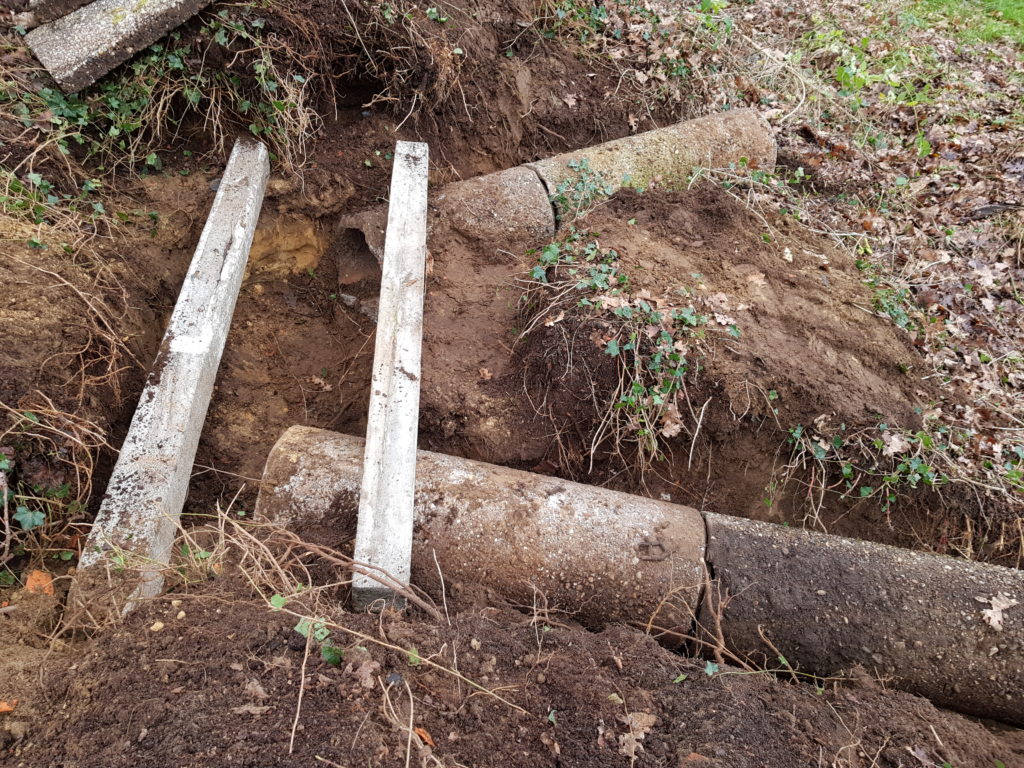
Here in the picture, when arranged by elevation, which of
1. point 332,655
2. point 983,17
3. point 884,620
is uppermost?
point 983,17

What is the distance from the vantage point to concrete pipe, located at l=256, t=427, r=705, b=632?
2.33m

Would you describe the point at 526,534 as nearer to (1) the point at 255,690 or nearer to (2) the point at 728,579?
(2) the point at 728,579

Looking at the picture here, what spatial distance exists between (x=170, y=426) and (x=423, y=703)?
1.70 meters

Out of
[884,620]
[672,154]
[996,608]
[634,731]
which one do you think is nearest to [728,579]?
[884,620]

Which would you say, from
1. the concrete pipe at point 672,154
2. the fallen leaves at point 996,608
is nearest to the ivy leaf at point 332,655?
the fallen leaves at point 996,608

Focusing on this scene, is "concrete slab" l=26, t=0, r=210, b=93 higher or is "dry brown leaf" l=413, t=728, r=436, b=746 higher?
"concrete slab" l=26, t=0, r=210, b=93

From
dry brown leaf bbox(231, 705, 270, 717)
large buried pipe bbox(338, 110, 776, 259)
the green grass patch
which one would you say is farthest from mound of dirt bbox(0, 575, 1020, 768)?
the green grass patch

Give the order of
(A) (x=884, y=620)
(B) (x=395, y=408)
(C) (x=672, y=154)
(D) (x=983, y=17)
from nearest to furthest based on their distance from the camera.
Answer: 1. (A) (x=884, y=620)
2. (B) (x=395, y=408)
3. (C) (x=672, y=154)
4. (D) (x=983, y=17)

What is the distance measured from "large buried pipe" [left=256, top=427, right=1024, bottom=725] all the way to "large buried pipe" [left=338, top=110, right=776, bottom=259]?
2.00 metres

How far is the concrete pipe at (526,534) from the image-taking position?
233 cm

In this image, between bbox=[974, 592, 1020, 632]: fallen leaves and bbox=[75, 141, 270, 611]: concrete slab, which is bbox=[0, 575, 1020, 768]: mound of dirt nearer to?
bbox=[75, 141, 270, 611]: concrete slab

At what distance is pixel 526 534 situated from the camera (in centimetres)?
237

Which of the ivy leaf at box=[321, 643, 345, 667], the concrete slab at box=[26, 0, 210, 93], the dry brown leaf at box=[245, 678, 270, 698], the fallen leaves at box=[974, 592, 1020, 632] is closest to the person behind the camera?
the dry brown leaf at box=[245, 678, 270, 698]

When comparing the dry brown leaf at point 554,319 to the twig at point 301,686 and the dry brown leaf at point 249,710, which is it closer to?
the twig at point 301,686
